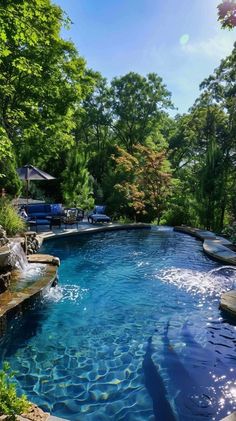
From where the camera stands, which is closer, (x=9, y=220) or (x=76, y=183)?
(x=9, y=220)

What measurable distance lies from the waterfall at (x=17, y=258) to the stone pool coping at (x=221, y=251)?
4.07 m

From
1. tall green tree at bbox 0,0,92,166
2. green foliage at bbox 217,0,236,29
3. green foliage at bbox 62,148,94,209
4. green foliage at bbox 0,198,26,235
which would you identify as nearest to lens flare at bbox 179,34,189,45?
tall green tree at bbox 0,0,92,166

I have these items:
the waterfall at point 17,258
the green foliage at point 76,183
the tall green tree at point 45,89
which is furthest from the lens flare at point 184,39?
the green foliage at point 76,183

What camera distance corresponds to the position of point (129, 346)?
4.63 meters

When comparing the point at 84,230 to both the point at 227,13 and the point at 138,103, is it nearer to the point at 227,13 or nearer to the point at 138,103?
the point at 227,13

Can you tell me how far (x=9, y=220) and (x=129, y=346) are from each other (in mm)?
5987

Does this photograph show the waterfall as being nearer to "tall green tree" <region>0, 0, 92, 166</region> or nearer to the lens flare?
"tall green tree" <region>0, 0, 92, 166</region>

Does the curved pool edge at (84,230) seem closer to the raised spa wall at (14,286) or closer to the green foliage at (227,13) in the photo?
the raised spa wall at (14,286)

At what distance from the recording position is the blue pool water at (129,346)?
345cm

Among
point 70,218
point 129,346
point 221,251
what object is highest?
point 70,218

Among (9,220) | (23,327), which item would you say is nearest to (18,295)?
(23,327)

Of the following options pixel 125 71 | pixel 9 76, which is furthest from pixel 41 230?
pixel 125 71

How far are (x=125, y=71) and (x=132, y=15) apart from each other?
18.1 metres

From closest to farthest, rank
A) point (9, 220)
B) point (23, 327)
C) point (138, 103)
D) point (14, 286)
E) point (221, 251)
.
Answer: point (23, 327), point (14, 286), point (9, 220), point (221, 251), point (138, 103)
